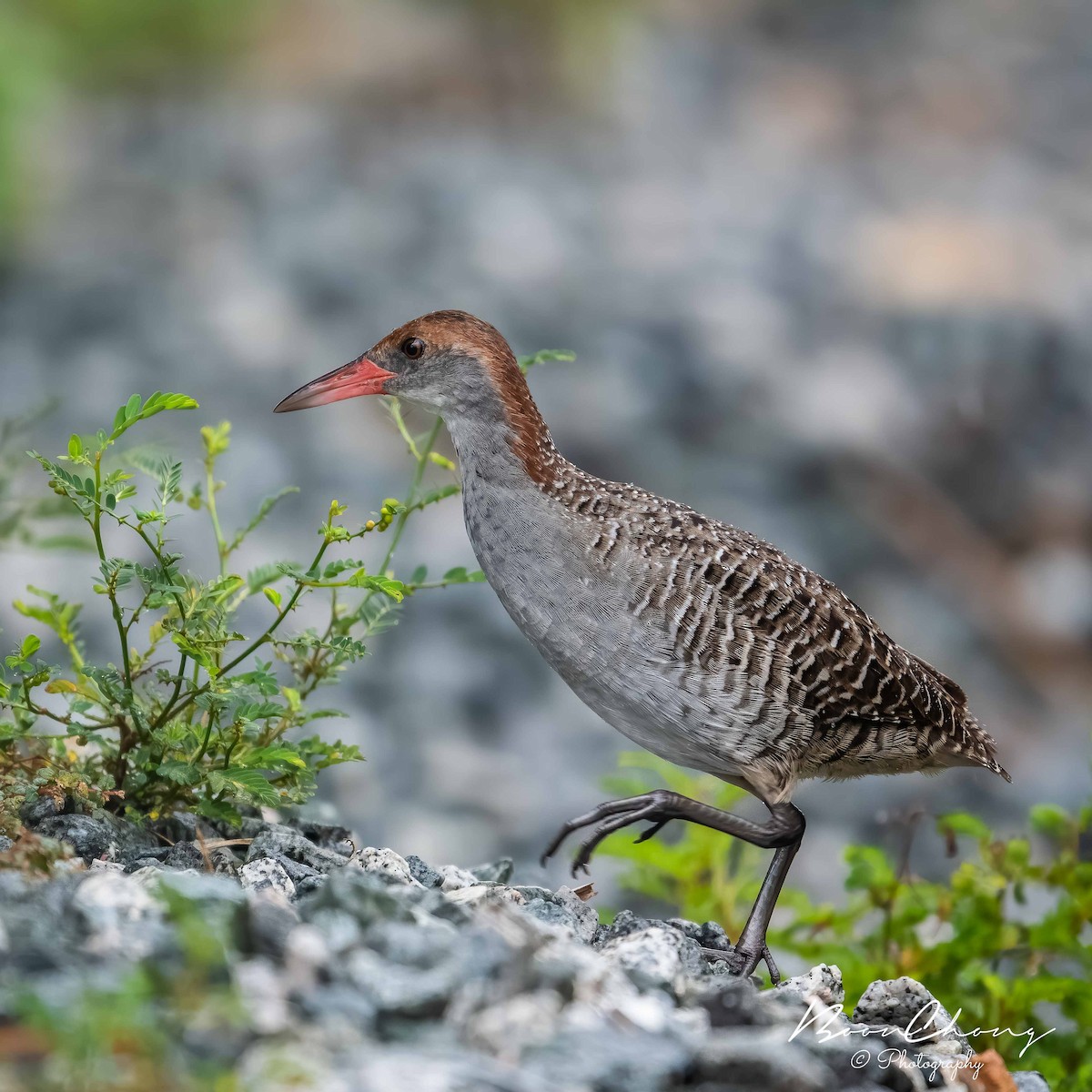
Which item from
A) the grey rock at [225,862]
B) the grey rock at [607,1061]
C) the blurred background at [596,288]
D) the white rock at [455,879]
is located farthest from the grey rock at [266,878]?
the blurred background at [596,288]

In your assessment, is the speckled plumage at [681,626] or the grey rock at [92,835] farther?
the speckled plumage at [681,626]

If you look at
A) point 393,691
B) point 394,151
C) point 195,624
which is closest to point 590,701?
point 195,624

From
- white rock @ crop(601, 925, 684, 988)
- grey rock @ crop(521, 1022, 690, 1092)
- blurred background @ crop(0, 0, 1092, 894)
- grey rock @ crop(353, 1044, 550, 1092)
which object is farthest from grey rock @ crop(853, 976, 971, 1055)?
blurred background @ crop(0, 0, 1092, 894)

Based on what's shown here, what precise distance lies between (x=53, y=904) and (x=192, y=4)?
8.44 meters

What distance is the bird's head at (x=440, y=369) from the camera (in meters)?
3.61

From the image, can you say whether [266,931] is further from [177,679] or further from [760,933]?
[760,933]

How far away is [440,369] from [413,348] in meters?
0.09

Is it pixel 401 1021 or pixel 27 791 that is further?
pixel 27 791

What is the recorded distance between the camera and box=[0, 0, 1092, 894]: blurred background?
7.08m

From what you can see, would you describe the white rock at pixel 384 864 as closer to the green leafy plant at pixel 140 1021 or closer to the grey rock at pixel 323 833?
the grey rock at pixel 323 833

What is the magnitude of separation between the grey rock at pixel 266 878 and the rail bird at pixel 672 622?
670 mm

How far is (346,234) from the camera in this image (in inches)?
340

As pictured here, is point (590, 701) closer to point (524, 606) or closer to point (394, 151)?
point (524, 606)

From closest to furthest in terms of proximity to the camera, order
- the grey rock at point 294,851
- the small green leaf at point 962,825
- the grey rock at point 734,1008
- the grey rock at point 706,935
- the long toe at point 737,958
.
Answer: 1. the grey rock at point 734,1008
2. the grey rock at point 294,851
3. the long toe at point 737,958
4. the grey rock at point 706,935
5. the small green leaf at point 962,825
